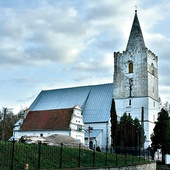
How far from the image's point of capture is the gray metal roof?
55031 mm

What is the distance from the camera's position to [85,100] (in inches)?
2282

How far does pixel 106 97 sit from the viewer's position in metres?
57.0

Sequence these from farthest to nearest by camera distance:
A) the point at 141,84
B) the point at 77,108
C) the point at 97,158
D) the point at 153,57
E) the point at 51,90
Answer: the point at 51,90, the point at 153,57, the point at 141,84, the point at 77,108, the point at 97,158

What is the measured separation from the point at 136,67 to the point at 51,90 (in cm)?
1756

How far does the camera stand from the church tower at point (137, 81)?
2092 inches

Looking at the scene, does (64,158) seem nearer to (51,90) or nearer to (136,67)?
(136,67)

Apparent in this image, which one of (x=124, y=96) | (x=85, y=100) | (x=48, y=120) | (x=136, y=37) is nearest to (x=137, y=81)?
(x=124, y=96)

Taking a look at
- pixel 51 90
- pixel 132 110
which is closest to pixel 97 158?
pixel 132 110

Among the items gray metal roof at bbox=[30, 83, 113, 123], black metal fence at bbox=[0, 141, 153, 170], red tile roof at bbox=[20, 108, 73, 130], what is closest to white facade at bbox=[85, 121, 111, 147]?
gray metal roof at bbox=[30, 83, 113, 123]

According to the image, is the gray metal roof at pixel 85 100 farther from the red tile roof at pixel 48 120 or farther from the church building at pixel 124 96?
the red tile roof at pixel 48 120

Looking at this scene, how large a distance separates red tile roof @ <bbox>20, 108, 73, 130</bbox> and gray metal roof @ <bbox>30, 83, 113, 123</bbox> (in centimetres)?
566

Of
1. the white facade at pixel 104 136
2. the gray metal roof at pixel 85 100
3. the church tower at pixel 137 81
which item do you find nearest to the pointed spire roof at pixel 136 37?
the church tower at pixel 137 81

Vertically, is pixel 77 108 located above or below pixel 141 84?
below

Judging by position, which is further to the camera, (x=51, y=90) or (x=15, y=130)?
(x=51, y=90)
